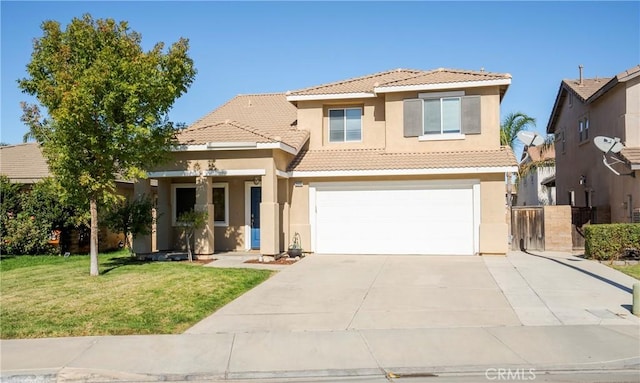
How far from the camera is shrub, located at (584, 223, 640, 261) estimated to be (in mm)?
15469

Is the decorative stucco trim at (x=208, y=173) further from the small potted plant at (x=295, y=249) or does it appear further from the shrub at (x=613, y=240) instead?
the shrub at (x=613, y=240)

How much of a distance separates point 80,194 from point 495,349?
10179mm

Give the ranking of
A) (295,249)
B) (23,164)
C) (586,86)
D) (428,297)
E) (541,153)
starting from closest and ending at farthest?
(428,297)
(295,249)
(23,164)
(586,86)
(541,153)

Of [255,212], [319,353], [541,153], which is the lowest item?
[319,353]

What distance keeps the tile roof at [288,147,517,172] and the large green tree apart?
5977mm

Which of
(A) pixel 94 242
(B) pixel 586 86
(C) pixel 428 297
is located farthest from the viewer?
(B) pixel 586 86

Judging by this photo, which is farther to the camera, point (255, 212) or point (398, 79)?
point (398, 79)

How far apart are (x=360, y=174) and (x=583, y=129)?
494 inches

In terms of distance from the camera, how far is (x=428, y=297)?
1092cm

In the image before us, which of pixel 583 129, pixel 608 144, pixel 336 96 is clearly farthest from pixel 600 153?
pixel 336 96

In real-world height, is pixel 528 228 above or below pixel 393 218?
below

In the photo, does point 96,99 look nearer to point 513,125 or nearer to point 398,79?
point 398,79

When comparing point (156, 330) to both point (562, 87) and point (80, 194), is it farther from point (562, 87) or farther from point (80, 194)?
point (562, 87)

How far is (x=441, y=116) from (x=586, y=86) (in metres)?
10.8
